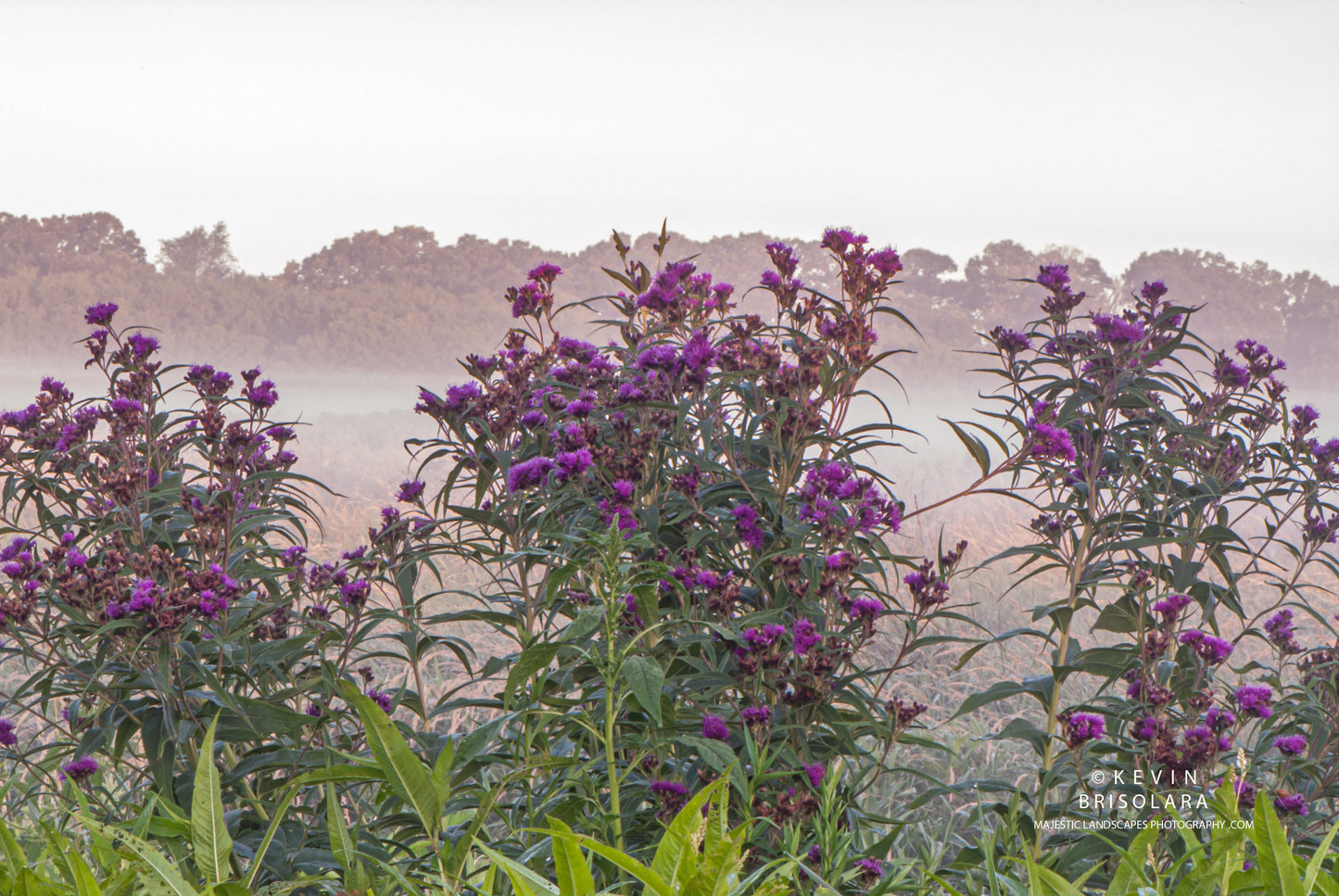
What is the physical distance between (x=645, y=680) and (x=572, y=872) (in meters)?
0.37

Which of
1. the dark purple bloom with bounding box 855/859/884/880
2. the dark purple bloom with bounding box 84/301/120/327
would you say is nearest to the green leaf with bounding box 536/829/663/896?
the dark purple bloom with bounding box 855/859/884/880

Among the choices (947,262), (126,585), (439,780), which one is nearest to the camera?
(439,780)

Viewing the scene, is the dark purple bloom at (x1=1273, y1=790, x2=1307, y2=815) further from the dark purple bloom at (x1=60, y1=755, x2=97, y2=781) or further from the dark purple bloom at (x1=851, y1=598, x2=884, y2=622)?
the dark purple bloom at (x1=60, y1=755, x2=97, y2=781)

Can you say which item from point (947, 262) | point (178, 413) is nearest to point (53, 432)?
point (178, 413)

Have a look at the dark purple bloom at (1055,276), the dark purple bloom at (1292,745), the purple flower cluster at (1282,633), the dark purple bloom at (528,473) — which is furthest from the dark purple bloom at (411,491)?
the purple flower cluster at (1282,633)

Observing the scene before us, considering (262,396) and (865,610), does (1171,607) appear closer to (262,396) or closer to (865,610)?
(865,610)

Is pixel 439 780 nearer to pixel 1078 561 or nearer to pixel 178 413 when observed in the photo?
pixel 178 413

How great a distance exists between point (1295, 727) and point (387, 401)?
59.9 ft

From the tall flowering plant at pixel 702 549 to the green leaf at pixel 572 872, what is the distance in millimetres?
394

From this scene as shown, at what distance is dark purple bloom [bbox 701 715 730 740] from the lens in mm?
1485

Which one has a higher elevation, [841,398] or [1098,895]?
[841,398]

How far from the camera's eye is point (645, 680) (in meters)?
1.20

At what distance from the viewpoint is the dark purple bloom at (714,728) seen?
1.49m

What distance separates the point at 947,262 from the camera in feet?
68.9
